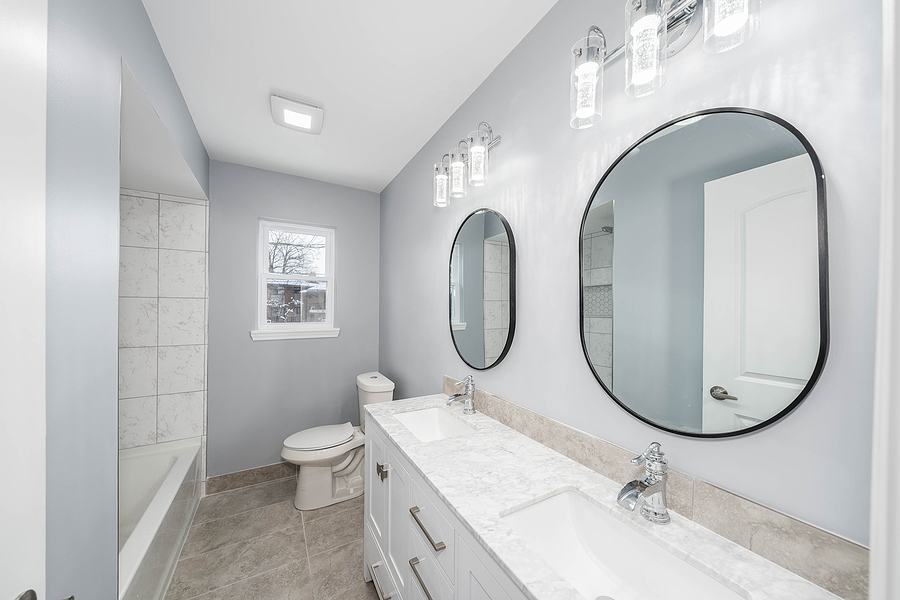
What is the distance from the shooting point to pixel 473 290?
174cm

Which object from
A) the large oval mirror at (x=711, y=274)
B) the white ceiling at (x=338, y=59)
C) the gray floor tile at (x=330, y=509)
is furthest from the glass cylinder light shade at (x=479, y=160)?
the gray floor tile at (x=330, y=509)

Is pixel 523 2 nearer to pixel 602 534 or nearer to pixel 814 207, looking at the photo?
pixel 814 207

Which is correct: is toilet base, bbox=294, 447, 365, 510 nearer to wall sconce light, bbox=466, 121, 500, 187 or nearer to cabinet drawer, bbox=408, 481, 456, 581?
cabinet drawer, bbox=408, 481, 456, 581

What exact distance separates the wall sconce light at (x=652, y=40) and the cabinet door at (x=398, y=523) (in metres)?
1.31

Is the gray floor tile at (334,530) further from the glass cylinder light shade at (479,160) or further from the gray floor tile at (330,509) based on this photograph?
the glass cylinder light shade at (479,160)

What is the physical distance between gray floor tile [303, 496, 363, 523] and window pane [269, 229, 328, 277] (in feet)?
5.90

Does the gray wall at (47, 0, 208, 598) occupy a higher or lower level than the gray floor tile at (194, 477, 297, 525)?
higher

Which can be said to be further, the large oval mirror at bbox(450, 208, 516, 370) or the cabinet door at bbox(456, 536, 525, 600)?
the large oval mirror at bbox(450, 208, 516, 370)

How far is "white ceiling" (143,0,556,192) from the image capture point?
1.29 metres

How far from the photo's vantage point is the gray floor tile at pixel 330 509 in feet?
7.43

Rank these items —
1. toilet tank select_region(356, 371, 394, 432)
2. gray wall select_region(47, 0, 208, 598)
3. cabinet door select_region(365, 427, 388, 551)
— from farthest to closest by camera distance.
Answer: toilet tank select_region(356, 371, 394, 432) < cabinet door select_region(365, 427, 388, 551) < gray wall select_region(47, 0, 208, 598)

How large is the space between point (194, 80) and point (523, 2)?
1589 millimetres

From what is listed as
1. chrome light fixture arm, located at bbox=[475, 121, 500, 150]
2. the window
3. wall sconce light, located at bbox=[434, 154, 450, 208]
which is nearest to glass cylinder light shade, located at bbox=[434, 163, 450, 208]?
wall sconce light, located at bbox=[434, 154, 450, 208]

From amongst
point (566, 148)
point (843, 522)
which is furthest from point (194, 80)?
point (843, 522)
